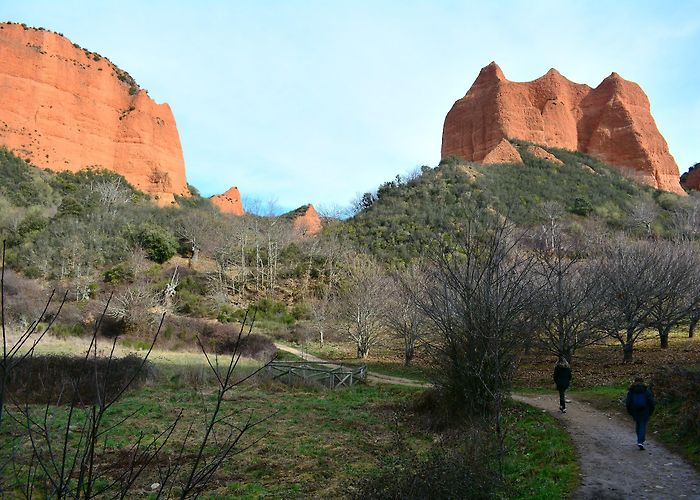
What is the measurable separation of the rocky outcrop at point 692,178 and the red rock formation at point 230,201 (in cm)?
7729

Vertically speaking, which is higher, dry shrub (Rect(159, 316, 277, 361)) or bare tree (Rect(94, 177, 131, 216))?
bare tree (Rect(94, 177, 131, 216))

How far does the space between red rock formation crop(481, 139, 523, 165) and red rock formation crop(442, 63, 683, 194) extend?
3.23m

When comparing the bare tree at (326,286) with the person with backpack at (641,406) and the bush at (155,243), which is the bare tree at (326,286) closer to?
the bush at (155,243)

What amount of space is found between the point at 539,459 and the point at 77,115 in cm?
6731

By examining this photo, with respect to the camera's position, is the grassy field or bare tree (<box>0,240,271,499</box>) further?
the grassy field

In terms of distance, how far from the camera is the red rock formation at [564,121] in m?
65.4

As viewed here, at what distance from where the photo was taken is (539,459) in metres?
8.19

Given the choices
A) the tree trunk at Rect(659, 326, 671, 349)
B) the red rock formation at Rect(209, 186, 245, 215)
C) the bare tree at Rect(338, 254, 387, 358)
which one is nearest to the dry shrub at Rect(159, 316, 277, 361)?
the bare tree at Rect(338, 254, 387, 358)

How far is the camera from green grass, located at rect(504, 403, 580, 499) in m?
6.69

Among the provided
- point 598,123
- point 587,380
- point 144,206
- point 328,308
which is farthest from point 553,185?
point 144,206

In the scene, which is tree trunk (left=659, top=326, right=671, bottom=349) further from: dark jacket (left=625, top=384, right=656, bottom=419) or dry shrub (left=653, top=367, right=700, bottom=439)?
dark jacket (left=625, top=384, right=656, bottom=419)

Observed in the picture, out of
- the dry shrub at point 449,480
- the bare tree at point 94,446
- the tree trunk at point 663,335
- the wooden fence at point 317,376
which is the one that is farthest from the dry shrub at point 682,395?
the wooden fence at point 317,376

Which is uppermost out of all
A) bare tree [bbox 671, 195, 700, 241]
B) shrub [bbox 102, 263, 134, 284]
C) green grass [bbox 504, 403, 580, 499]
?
bare tree [bbox 671, 195, 700, 241]

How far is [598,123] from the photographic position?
226 ft
